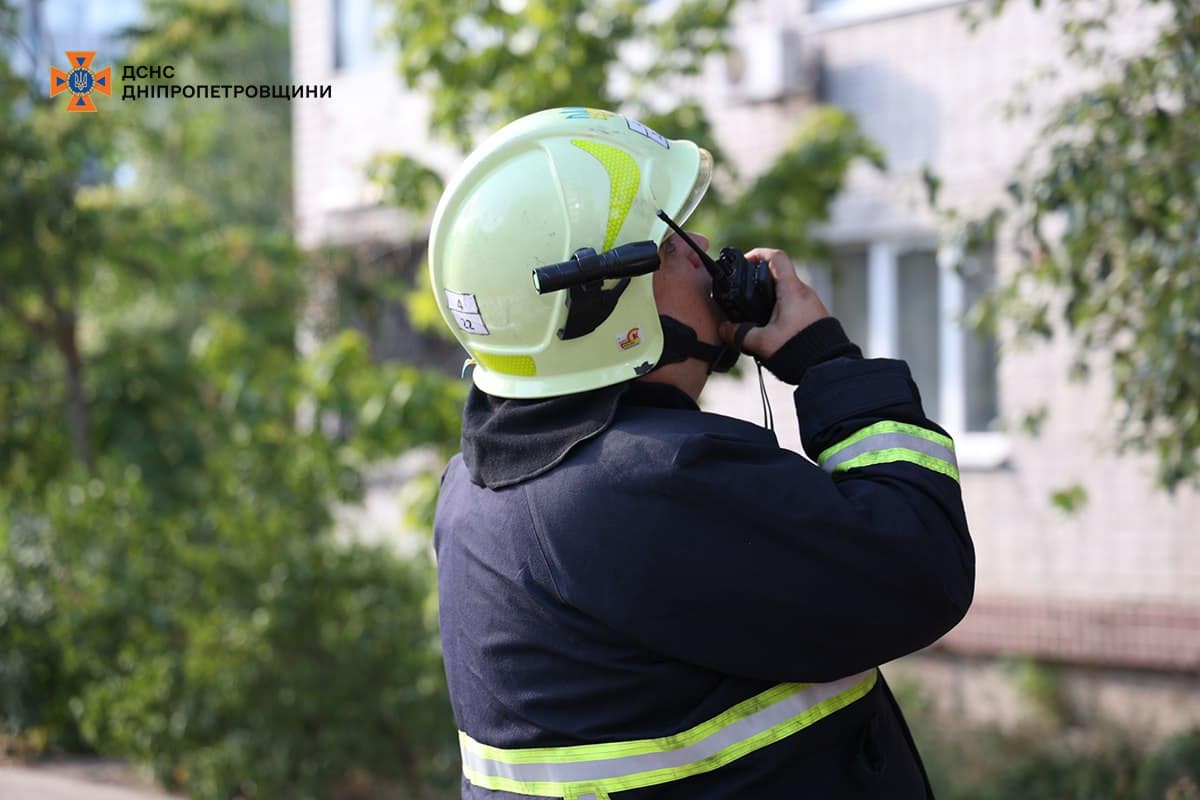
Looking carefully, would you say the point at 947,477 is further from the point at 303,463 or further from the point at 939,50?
the point at 939,50

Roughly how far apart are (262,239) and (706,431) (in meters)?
5.68

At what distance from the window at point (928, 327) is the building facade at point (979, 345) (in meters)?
0.01

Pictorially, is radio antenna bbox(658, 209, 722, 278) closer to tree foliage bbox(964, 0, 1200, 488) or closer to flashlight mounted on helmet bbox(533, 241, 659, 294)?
flashlight mounted on helmet bbox(533, 241, 659, 294)

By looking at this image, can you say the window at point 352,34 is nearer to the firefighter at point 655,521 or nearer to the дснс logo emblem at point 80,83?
the дснс logo emblem at point 80,83

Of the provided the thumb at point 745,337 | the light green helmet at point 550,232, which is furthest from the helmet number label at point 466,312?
the thumb at point 745,337

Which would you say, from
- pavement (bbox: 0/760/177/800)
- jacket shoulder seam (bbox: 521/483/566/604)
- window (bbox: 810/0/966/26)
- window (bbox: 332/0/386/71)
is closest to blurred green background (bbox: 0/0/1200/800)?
pavement (bbox: 0/760/177/800)

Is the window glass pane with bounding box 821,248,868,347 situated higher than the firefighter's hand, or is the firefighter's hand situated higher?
the window glass pane with bounding box 821,248,868,347

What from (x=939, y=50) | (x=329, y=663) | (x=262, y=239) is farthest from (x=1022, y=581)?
(x=262, y=239)

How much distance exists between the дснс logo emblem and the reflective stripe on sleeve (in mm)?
6469

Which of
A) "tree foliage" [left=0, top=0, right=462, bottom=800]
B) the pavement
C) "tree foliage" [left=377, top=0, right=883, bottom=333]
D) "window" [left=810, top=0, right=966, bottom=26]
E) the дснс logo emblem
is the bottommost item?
the pavement

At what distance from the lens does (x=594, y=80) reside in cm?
515

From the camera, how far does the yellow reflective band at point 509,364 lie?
6.50ft

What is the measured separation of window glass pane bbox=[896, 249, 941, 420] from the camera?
8094 millimetres

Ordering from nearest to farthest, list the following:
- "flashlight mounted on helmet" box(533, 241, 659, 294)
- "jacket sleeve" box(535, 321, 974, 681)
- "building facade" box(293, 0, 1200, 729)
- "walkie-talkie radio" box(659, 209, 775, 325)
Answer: "jacket sleeve" box(535, 321, 974, 681), "flashlight mounted on helmet" box(533, 241, 659, 294), "walkie-talkie radio" box(659, 209, 775, 325), "building facade" box(293, 0, 1200, 729)
